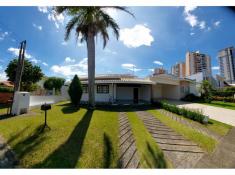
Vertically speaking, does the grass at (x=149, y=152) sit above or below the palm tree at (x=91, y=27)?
below

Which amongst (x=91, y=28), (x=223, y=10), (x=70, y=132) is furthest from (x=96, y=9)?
(x=70, y=132)

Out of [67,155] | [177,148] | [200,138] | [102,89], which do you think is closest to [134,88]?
[102,89]

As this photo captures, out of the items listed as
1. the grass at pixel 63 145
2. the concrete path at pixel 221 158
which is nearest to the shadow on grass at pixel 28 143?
the grass at pixel 63 145

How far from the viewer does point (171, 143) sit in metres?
5.65

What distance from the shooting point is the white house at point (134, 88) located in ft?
59.2

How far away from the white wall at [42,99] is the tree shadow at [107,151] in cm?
1083

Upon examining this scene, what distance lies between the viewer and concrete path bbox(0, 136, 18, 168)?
373 centimetres

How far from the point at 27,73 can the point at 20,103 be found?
1348 centimetres

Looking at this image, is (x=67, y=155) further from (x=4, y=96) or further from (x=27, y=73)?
(x=27, y=73)

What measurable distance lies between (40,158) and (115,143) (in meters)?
2.67

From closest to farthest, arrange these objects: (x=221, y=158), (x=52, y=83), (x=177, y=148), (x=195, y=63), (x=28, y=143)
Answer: (x=221, y=158) < (x=28, y=143) < (x=177, y=148) < (x=52, y=83) < (x=195, y=63)

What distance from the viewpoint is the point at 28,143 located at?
16.6 feet

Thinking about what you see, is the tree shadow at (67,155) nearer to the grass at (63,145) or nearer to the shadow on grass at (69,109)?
the grass at (63,145)
